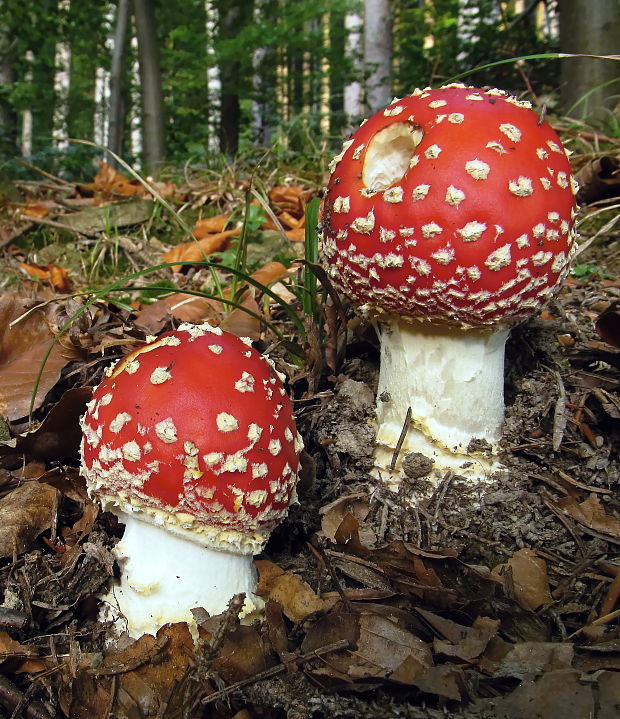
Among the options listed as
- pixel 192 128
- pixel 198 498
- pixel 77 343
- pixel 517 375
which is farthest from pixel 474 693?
pixel 192 128

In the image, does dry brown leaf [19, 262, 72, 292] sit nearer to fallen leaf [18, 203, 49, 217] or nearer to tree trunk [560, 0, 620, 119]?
fallen leaf [18, 203, 49, 217]

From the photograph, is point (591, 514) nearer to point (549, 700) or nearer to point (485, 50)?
point (549, 700)

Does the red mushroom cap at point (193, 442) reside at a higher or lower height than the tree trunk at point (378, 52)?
lower

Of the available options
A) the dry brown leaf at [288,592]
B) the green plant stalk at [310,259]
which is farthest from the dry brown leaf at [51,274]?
the dry brown leaf at [288,592]

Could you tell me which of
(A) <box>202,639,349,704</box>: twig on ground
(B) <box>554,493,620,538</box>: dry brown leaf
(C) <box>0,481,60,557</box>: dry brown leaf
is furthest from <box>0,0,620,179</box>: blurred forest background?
(A) <box>202,639,349,704</box>: twig on ground

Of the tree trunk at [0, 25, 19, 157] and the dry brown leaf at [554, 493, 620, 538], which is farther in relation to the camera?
the tree trunk at [0, 25, 19, 157]

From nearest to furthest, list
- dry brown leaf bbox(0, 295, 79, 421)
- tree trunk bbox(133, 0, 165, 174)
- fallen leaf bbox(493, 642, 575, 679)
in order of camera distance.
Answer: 1. fallen leaf bbox(493, 642, 575, 679)
2. dry brown leaf bbox(0, 295, 79, 421)
3. tree trunk bbox(133, 0, 165, 174)

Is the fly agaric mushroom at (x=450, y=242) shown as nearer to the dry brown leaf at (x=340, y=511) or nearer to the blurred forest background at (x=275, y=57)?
the dry brown leaf at (x=340, y=511)

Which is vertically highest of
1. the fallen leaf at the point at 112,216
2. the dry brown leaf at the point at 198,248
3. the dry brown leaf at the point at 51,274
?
the fallen leaf at the point at 112,216
